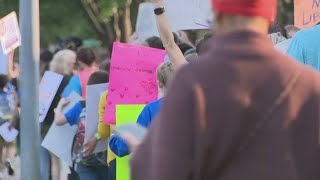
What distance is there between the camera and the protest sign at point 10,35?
8136 mm

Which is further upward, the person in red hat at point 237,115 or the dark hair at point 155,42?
the person in red hat at point 237,115

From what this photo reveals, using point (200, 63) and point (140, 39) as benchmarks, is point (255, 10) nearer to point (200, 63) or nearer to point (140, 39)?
point (200, 63)

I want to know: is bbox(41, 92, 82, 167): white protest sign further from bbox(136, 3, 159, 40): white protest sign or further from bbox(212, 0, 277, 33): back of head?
bbox(212, 0, 277, 33): back of head

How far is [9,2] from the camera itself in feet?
68.5

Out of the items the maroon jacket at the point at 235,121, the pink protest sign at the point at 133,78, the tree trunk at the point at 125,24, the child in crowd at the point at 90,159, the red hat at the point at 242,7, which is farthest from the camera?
the tree trunk at the point at 125,24

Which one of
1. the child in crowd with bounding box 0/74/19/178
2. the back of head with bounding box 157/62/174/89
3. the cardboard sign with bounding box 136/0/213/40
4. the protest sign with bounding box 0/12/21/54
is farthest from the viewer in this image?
the child in crowd with bounding box 0/74/19/178

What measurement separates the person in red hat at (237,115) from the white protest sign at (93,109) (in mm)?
4417

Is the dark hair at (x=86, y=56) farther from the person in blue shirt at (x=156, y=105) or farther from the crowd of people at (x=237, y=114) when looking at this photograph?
the crowd of people at (x=237, y=114)

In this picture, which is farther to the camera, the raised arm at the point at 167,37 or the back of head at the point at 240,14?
the raised arm at the point at 167,37

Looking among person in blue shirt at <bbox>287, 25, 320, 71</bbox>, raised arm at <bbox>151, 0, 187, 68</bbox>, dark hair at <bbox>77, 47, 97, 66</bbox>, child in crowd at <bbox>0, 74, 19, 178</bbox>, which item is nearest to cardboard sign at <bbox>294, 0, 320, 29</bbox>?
raised arm at <bbox>151, 0, 187, 68</bbox>

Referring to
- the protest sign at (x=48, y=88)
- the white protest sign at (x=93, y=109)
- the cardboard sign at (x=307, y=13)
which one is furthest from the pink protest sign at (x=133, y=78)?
the protest sign at (x=48, y=88)

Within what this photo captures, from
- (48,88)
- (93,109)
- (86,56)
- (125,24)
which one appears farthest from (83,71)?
(125,24)

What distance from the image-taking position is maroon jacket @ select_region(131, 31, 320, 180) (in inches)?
89.4

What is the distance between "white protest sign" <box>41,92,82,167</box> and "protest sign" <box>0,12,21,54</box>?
91cm
